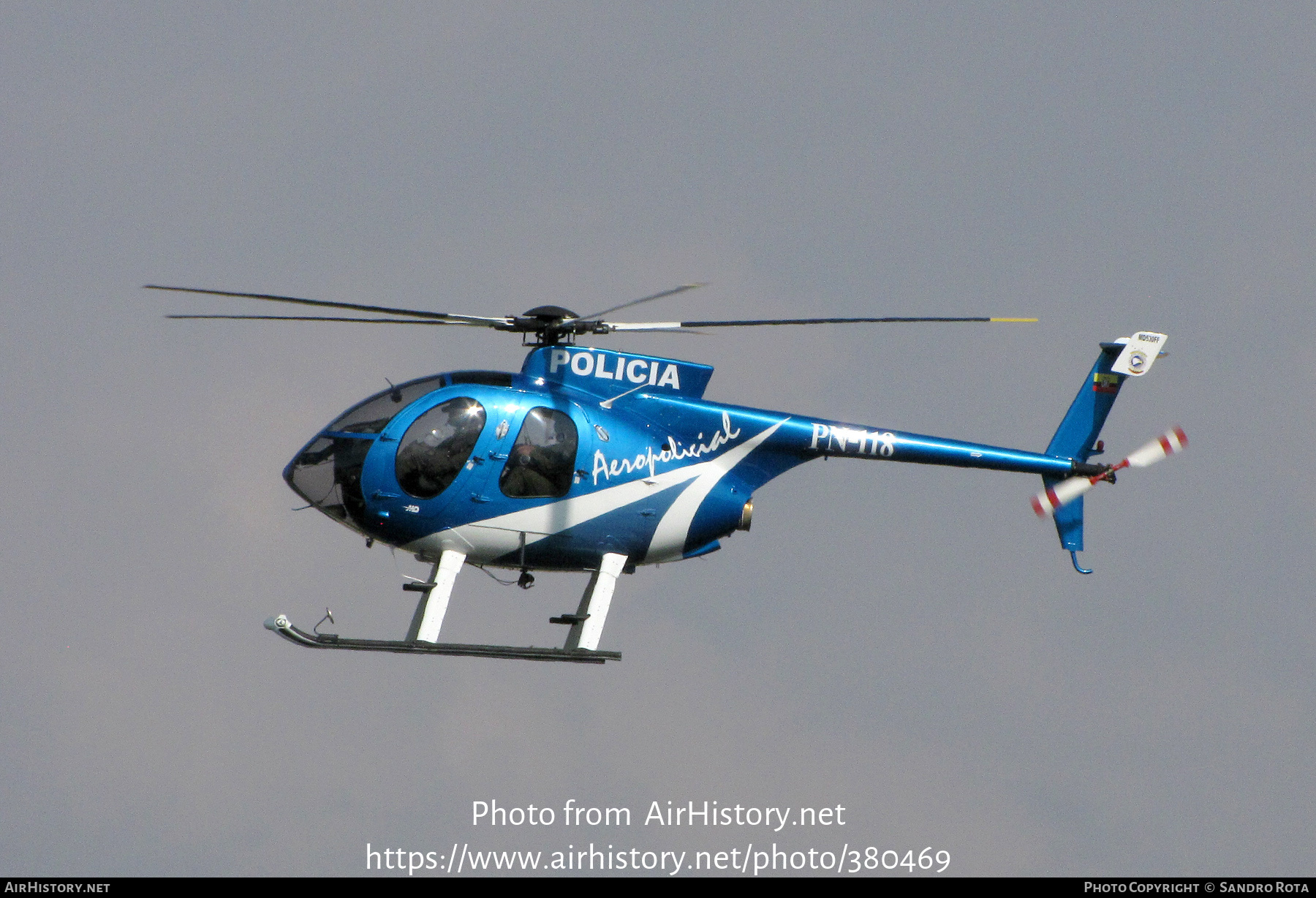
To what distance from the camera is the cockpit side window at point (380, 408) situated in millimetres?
20859

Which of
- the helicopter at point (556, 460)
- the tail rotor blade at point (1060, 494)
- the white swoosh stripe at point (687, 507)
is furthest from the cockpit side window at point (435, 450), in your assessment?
the tail rotor blade at point (1060, 494)

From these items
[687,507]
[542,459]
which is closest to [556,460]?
[542,459]

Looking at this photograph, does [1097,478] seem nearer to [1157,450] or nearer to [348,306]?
[1157,450]

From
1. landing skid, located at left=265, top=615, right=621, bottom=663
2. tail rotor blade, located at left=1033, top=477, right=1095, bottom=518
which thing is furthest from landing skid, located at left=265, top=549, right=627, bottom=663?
tail rotor blade, located at left=1033, top=477, right=1095, bottom=518

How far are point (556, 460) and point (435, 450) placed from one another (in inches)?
57.8

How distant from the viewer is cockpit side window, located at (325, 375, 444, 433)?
2086cm

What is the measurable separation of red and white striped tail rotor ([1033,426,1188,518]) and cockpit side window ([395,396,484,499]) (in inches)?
318

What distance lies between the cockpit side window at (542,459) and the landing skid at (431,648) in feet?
6.29

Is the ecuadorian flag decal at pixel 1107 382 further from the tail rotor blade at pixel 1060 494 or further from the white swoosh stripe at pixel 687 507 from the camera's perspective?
the white swoosh stripe at pixel 687 507

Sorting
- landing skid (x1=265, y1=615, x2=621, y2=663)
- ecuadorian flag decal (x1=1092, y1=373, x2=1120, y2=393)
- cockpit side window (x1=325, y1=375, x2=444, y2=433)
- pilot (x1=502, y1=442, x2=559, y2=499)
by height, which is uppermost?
ecuadorian flag decal (x1=1092, y1=373, x2=1120, y2=393)

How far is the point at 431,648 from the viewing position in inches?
791

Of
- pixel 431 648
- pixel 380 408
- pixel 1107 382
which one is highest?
pixel 1107 382

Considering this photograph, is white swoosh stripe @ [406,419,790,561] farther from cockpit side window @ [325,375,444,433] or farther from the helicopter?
cockpit side window @ [325,375,444,433]

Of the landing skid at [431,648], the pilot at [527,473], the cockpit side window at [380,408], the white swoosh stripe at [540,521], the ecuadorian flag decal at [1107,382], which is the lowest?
the landing skid at [431,648]
